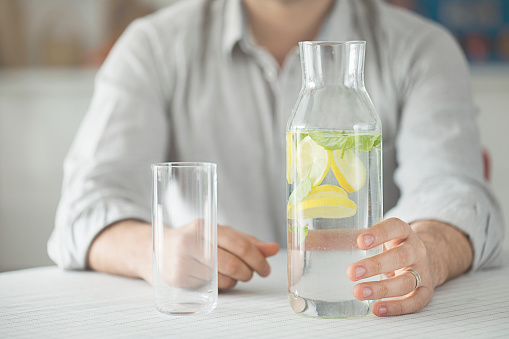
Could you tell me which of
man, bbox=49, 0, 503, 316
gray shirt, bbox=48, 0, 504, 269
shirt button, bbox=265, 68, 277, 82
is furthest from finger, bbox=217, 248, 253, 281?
shirt button, bbox=265, 68, 277, 82

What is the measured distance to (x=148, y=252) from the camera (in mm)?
890

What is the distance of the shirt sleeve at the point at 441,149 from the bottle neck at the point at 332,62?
364 millimetres

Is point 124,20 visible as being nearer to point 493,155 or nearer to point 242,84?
point 242,84

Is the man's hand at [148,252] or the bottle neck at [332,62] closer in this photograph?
the bottle neck at [332,62]

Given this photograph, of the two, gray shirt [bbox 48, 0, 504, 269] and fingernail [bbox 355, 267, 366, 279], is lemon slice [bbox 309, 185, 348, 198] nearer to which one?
fingernail [bbox 355, 267, 366, 279]

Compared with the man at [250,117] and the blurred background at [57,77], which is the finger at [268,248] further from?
the blurred background at [57,77]

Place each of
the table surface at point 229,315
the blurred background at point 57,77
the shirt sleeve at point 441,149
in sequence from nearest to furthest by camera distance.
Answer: the table surface at point 229,315
the shirt sleeve at point 441,149
the blurred background at point 57,77

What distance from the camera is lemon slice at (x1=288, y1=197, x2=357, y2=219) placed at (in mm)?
654

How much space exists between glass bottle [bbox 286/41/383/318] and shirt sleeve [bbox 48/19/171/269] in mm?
402

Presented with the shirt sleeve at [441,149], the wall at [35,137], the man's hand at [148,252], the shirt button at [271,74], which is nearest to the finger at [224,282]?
the man's hand at [148,252]

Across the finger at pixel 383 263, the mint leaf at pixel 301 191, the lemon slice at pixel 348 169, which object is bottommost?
the finger at pixel 383 263

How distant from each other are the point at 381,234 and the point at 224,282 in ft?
0.80

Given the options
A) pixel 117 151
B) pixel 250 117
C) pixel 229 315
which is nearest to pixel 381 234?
pixel 229 315

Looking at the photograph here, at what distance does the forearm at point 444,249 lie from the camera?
33.6 inches
